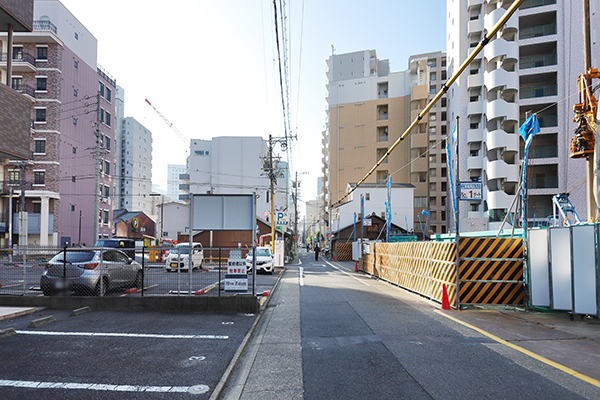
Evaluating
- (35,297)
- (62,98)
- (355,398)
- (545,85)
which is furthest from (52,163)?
(545,85)

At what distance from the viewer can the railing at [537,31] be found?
3697 cm

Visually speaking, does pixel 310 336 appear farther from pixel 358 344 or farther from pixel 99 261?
pixel 99 261

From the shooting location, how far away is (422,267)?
14180 mm

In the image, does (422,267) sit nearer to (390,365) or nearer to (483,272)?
(483,272)

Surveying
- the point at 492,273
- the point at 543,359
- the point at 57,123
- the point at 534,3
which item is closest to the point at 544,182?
the point at 534,3

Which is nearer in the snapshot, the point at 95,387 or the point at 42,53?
the point at 95,387

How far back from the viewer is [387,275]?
64.2 ft

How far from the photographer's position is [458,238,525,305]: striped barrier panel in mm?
11234

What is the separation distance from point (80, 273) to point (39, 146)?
3744cm

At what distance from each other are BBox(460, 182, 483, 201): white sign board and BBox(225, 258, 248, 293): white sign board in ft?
23.8

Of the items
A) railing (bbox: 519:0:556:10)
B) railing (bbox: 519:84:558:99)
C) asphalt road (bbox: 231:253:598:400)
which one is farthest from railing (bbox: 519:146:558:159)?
asphalt road (bbox: 231:253:598:400)

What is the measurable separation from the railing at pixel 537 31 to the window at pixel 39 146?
49.1 metres

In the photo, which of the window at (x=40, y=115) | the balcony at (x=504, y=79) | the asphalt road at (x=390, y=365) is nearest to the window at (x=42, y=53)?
the window at (x=40, y=115)

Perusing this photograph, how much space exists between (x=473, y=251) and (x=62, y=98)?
148 ft
